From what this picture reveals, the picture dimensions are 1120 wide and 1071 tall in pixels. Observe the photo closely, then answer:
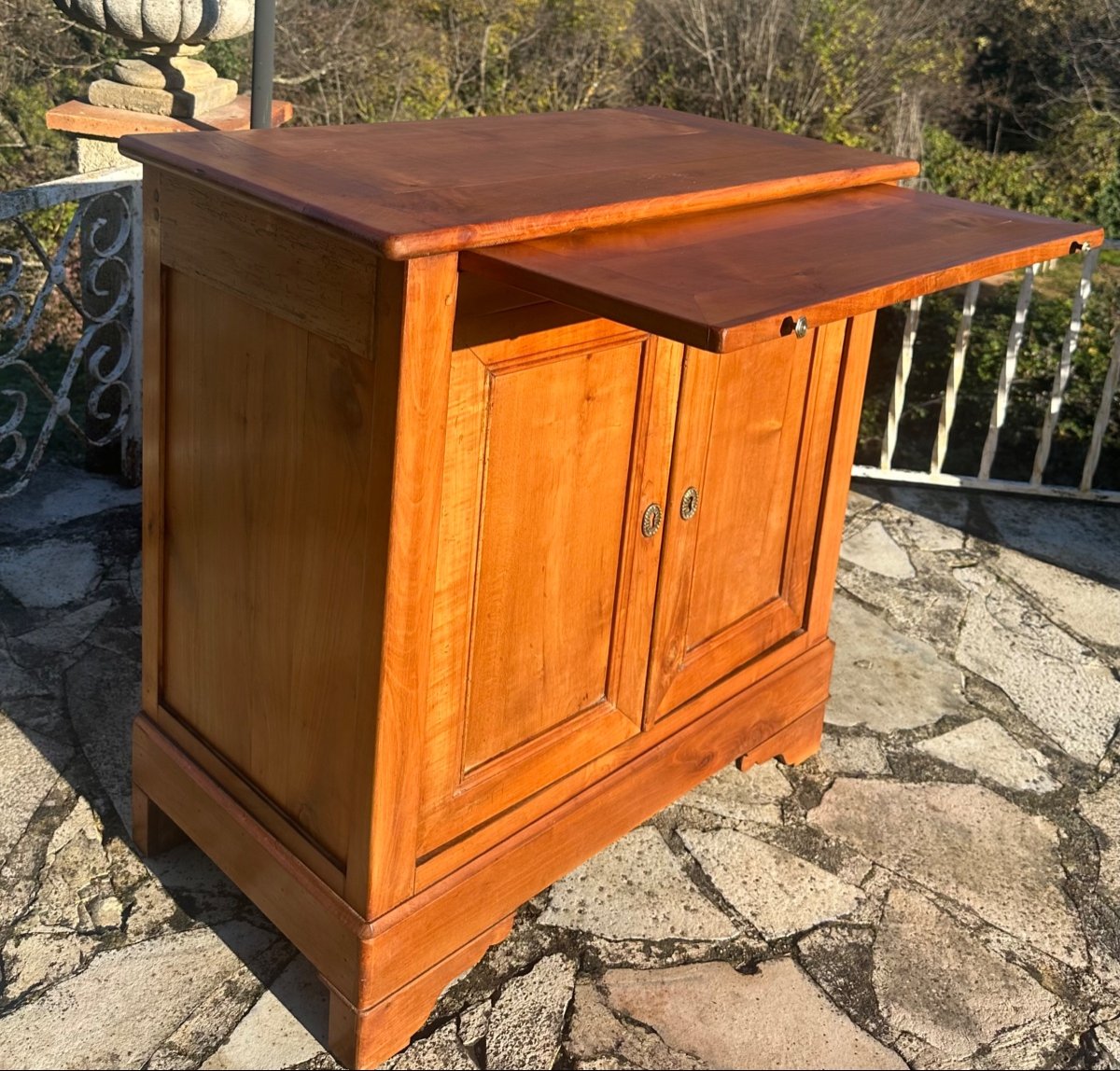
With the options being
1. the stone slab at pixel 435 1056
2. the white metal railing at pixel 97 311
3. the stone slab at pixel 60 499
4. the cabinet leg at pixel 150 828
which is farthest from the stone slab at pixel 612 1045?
the white metal railing at pixel 97 311

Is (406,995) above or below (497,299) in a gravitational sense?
below

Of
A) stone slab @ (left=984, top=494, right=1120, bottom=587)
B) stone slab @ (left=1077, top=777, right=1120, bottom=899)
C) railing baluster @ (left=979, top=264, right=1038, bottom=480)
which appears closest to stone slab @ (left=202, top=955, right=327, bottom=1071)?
stone slab @ (left=1077, top=777, right=1120, bottom=899)

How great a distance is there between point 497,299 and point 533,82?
8465 mm

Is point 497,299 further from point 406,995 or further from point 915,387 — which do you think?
point 915,387

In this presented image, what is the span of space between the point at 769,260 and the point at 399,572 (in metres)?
0.67

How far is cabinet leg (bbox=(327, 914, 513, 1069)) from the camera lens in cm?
211

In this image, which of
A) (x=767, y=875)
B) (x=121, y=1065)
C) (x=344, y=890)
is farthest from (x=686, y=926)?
(x=121, y=1065)

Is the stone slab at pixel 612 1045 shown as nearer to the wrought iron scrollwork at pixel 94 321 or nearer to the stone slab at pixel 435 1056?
the stone slab at pixel 435 1056

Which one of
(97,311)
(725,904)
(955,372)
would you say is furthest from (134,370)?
(955,372)

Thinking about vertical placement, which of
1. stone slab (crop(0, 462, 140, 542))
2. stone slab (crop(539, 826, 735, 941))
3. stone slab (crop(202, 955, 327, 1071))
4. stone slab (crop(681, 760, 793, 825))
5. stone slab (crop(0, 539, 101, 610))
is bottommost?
stone slab (crop(202, 955, 327, 1071))

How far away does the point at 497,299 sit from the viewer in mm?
1852

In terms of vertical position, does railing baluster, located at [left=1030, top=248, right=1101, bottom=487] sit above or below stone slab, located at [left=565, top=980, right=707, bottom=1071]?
above

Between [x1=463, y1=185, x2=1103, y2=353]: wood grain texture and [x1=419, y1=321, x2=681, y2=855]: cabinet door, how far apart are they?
0.20m

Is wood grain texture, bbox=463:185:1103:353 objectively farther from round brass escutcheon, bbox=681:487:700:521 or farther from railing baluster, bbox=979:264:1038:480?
railing baluster, bbox=979:264:1038:480
